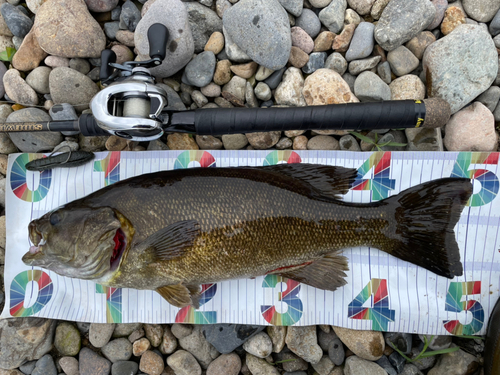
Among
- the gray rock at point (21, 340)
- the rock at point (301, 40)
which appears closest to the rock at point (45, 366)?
the gray rock at point (21, 340)

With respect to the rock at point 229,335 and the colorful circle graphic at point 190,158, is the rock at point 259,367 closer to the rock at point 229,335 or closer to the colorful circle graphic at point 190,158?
the rock at point 229,335

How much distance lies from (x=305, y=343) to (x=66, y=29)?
11.5 feet

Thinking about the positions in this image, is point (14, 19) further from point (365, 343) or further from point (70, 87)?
point (365, 343)

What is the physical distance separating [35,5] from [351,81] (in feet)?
10.0

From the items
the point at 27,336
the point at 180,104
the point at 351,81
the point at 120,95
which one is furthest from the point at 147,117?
the point at 27,336

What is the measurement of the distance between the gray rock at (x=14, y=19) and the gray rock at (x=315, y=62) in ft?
8.86

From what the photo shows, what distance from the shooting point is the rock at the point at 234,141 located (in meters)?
2.85

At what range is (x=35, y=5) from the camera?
2.92 m

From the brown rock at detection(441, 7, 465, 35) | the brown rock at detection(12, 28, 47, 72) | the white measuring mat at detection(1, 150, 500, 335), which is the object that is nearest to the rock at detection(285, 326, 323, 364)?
the white measuring mat at detection(1, 150, 500, 335)

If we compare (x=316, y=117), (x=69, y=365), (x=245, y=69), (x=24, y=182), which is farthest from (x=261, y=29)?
(x=69, y=365)

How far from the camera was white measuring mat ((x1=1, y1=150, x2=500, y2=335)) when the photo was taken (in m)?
2.68

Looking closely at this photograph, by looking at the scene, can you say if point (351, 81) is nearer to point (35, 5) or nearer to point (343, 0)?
point (343, 0)

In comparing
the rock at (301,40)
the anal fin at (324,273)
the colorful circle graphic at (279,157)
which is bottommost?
the anal fin at (324,273)

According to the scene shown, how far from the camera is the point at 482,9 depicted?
280 centimetres
